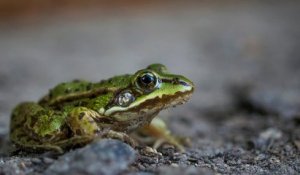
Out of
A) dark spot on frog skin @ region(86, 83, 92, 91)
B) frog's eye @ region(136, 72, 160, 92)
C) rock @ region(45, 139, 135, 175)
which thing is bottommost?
rock @ region(45, 139, 135, 175)

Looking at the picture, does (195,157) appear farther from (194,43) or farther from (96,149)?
(194,43)

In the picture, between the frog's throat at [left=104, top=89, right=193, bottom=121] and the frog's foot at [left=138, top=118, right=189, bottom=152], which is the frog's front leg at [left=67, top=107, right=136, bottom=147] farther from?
the frog's foot at [left=138, top=118, right=189, bottom=152]

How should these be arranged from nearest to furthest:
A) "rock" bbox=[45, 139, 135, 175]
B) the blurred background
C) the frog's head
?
"rock" bbox=[45, 139, 135, 175] → the frog's head → the blurred background

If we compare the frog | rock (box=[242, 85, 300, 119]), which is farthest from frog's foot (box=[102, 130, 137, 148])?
rock (box=[242, 85, 300, 119])

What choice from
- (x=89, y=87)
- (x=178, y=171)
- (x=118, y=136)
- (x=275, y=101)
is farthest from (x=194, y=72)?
(x=178, y=171)

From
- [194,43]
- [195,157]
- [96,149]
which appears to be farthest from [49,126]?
[194,43]

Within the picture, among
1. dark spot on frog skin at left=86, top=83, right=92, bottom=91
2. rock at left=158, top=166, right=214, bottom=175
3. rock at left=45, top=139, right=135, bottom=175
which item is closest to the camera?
rock at left=45, top=139, right=135, bottom=175

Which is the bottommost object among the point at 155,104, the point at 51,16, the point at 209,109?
the point at 155,104
